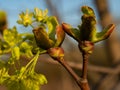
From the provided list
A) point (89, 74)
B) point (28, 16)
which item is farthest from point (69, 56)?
point (28, 16)

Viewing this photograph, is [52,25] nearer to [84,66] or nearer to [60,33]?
[60,33]

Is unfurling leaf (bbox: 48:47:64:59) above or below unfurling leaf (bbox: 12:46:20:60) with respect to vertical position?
below

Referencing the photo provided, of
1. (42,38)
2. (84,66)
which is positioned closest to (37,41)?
(42,38)

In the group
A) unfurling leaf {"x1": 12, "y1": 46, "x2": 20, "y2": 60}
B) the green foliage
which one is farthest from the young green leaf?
unfurling leaf {"x1": 12, "y1": 46, "x2": 20, "y2": 60}

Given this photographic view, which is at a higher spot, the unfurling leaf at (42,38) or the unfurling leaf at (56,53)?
Answer: the unfurling leaf at (42,38)

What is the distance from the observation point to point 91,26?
0.96 metres

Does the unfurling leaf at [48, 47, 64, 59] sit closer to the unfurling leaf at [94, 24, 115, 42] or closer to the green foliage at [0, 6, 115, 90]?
the green foliage at [0, 6, 115, 90]

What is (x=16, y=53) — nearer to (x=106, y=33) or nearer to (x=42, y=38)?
(x=42, y=38)

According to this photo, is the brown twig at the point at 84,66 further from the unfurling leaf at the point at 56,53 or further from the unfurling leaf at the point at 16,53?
the unfurling leaf at the point at 16,53

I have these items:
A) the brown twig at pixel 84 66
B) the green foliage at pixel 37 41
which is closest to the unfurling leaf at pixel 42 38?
the green foliage at pixel 37 41

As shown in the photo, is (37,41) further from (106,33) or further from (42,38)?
(106,33)

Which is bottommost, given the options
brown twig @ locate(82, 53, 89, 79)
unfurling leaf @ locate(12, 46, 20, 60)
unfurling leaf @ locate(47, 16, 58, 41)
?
brown twig @ locate(82, 53, 89, 79)

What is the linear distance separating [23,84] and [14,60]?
0.08m

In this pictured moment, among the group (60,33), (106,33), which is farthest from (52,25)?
(106,33)
